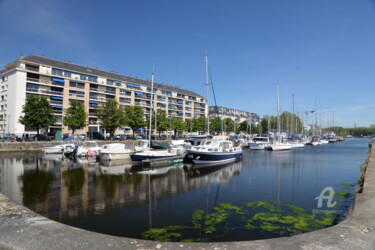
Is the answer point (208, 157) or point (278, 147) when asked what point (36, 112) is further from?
point (278, 147)

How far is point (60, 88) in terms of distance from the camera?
7325 cm

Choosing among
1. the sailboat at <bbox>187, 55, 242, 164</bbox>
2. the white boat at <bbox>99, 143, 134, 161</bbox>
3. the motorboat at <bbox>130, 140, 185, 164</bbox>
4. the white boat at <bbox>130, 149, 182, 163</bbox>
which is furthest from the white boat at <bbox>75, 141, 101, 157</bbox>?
the sailboat at <bbox>187, 55, 242, 164</bbox>

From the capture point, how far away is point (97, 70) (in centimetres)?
8919

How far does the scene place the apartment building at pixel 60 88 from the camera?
64750mm

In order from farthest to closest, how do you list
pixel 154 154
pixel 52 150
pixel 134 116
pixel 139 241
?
pixel 134 116 → pixel 52 150 → pixel 154 154 → pixel 139 241

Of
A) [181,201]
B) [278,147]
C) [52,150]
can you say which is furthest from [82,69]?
[181,201]

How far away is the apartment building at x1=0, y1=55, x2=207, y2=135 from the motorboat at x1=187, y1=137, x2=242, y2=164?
42018 millimetres

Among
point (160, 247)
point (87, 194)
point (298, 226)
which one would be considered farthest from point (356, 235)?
point (87, 194)

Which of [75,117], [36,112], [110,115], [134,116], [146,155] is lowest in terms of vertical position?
[146,155]

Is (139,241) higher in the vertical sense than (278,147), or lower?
higher

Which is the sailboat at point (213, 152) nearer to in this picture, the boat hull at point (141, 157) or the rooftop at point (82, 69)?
the boat hull at point (141, 157)

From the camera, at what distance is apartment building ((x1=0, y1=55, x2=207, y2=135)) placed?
64.8 m

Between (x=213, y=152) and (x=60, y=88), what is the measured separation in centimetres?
5879

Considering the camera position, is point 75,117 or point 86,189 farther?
point 75,117
